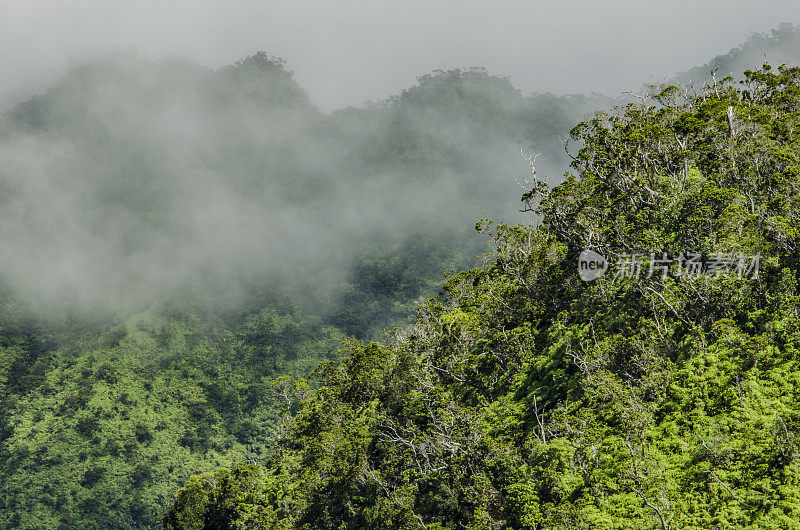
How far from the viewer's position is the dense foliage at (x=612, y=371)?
13.6 metres

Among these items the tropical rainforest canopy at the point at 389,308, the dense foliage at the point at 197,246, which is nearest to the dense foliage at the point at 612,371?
the tropical rainforest canopy at the point at 389,308

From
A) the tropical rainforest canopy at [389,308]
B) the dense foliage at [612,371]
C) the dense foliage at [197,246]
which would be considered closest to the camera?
the dense foliage at [612,371]

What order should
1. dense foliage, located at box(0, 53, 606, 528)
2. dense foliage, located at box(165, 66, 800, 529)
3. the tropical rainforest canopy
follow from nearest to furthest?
dense foliage, located at box(165, 66, 800, 529) → the tropical rainforest canopy → dense foliage, located at box(0, 53, 606, 528)

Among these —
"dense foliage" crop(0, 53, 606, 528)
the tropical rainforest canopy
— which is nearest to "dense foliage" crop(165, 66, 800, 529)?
the tropical rainforest canopy

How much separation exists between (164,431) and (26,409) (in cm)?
2025

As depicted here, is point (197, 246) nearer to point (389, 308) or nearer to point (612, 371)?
point (389, 308)

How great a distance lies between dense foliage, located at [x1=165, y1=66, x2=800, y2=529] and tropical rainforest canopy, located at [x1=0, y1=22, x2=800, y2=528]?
0.31ft

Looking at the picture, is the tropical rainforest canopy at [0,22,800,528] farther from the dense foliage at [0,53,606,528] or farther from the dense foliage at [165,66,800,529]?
the dense foliage at [0,53,606,528]

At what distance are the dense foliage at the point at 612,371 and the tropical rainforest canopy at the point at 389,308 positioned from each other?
95 millimetres

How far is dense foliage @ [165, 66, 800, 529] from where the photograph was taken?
13.6m

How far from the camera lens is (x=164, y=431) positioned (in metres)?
84.0

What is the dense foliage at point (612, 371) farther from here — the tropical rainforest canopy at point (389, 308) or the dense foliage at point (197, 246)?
the dense foliage at point (197, 246)

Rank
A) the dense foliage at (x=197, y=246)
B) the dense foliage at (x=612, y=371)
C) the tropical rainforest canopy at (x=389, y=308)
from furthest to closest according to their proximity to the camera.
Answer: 1. the dense foliage at (x=197, y=246)
2. the tropical rainforest canopy at (x=389, y=308)
3. the dense foliage at (x=612, y=371)

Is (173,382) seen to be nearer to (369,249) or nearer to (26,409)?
(26,409)
